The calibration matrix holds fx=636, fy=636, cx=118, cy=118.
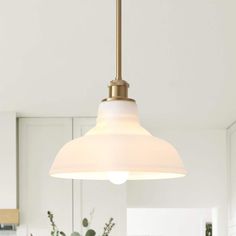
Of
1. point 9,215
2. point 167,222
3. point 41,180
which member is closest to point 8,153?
point 41,180

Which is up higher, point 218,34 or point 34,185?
point 218,34

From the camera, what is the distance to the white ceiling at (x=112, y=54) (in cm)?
282

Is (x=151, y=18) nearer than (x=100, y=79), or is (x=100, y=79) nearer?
(x=151, y=18)

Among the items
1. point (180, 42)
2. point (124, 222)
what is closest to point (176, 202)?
point (124, 222)

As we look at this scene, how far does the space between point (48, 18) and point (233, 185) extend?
370cm

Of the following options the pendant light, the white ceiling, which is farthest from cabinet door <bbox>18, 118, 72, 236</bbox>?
the pendant light

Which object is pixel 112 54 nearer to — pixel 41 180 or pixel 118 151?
pixel 118 151

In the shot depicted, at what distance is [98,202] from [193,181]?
1.34 meters

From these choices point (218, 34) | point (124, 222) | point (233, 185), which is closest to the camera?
point (218, 34)

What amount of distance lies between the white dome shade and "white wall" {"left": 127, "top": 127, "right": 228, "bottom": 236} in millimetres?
4937

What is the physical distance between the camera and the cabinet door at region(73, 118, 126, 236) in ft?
18.1

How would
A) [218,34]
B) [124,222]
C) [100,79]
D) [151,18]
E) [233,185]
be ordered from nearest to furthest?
1. [151,18]
2. [218,34]
3. [100,79]
4. [124,222]
5. [233,185]

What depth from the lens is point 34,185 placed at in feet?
18.2

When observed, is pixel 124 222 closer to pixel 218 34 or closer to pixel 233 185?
pixel 233 185
